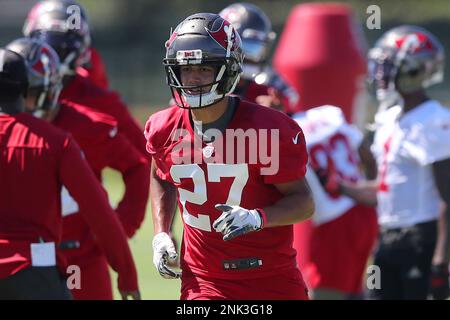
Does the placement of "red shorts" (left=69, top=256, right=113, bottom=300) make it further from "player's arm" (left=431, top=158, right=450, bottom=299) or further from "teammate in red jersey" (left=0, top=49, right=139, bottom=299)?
"player's arm" (left=431, top=158, right=450, bottom=299)

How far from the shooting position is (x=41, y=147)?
4.74 meters

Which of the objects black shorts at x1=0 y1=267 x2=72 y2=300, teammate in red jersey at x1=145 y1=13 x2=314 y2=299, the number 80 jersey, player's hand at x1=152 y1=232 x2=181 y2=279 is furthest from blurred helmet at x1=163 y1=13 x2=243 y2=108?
black shorts at x1=0 y1=267 x2=72 y2=300

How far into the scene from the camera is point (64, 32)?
6379 millimetres

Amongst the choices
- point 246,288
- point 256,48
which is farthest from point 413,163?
point 246,288

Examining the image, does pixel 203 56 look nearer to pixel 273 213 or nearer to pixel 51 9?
pixel 273 213

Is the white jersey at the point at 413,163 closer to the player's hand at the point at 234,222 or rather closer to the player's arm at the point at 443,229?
the player's arm at the point at 443,229

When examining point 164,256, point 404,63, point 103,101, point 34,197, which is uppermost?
point 404,63

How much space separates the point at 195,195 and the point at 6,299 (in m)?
0.95

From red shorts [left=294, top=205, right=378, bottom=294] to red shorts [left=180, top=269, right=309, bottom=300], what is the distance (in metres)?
3.25

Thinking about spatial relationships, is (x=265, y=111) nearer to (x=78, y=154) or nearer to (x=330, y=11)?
(x=78, y=154)

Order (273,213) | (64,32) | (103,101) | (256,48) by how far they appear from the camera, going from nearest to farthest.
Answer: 1. (273,213)
2. (103,101)
3. (64,32)
4. (256,48)

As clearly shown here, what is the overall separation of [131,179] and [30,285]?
4.37ft

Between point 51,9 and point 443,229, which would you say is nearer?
point 443,229

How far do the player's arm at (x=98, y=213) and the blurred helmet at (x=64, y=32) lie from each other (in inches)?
55.1
